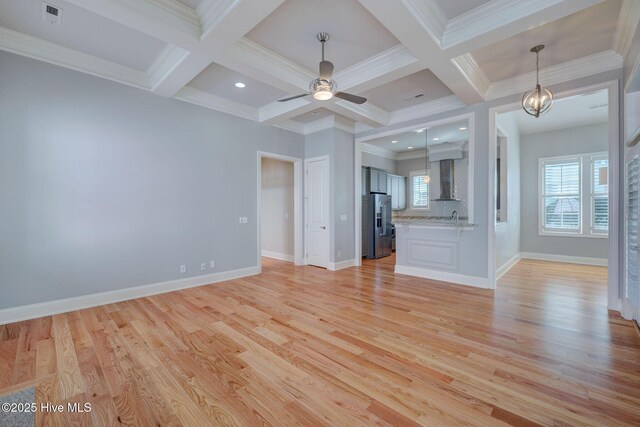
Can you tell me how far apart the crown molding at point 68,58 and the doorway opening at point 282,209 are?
294 centimetres

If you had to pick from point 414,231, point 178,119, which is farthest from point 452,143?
point 178,119

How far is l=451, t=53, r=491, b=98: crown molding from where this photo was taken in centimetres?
332

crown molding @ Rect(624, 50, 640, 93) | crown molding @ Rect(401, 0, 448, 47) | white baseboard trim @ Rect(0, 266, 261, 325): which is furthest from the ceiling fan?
white baseboard trim @ Rect(0, 266, 261, 325)

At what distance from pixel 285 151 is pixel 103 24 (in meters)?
3.47

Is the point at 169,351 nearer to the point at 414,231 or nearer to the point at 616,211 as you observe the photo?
the point at 414,231

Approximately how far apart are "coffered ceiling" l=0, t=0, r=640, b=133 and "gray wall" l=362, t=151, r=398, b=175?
337cm

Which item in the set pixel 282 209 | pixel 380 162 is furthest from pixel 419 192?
pixel 282 209

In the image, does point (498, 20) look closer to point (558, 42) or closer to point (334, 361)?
point (558, 42)

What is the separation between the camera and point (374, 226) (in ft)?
23.4

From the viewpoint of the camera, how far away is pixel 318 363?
2.22 m

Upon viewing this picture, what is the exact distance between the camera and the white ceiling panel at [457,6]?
2570 millimetres

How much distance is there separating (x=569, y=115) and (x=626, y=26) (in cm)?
368

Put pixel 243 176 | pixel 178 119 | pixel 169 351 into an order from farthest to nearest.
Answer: pixel 243 176, pixel 178 119, pixel 169 351

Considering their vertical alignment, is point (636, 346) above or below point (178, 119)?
below
